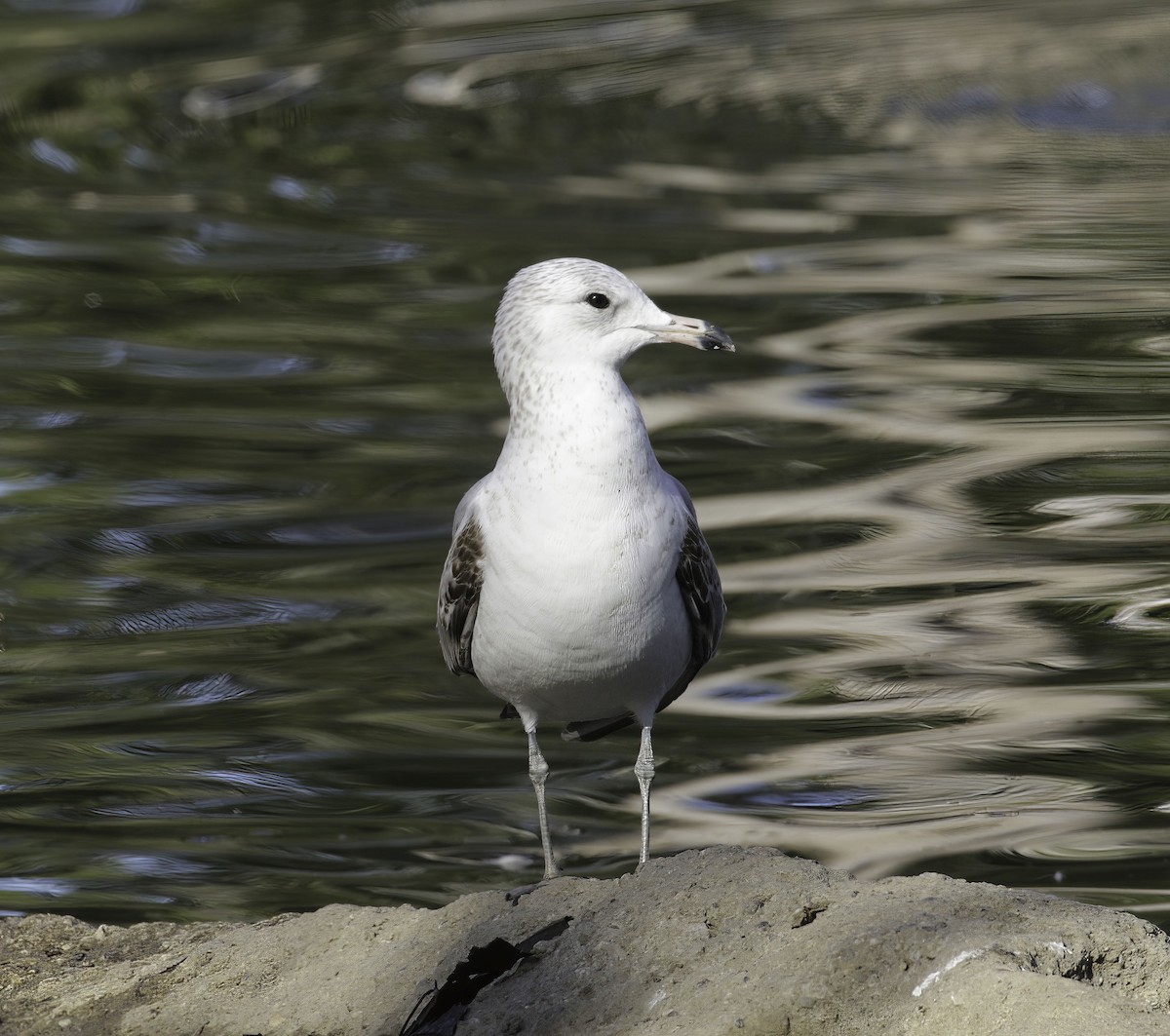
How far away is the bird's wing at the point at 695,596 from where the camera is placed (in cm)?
561

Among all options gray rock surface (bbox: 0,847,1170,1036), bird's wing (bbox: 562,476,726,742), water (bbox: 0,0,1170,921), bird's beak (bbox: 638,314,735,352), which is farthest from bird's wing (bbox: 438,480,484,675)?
water (bbox: 0,0,1170,921)

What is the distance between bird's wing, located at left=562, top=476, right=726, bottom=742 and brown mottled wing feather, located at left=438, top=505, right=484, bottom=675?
20.5 inches

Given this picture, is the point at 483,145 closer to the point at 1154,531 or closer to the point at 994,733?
the point at 1154,531

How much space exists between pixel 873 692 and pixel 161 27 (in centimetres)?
1462

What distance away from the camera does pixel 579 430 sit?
5.30m

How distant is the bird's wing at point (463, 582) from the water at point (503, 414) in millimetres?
1377

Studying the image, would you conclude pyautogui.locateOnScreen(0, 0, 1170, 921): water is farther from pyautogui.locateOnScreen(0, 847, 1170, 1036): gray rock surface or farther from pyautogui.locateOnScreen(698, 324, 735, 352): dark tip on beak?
pyautogui.locateOnScreen(698, 324, 735, 352): dark tip on beak

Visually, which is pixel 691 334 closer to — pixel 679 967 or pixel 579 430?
pixel 579 430

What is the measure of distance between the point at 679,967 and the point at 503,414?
7.56m

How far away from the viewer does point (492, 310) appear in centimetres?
1301

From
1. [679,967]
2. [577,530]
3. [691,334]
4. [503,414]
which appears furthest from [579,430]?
[503,414]

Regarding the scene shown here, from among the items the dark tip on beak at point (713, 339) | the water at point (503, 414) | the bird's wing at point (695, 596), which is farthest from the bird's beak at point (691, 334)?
the water at point (503, 414)

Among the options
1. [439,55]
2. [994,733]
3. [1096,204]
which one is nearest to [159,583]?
[994,733]

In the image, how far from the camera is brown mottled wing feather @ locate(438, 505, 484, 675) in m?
5.55
